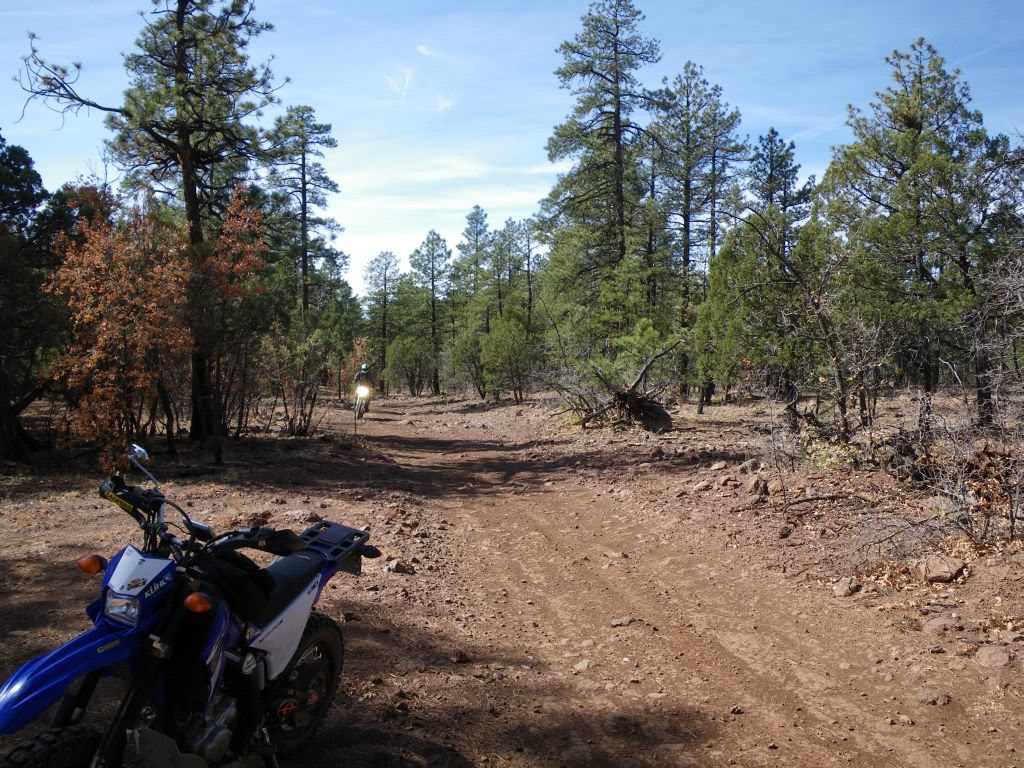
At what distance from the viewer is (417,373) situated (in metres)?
58.0

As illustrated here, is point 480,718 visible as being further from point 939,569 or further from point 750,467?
point 750,467

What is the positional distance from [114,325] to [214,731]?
9856 mm

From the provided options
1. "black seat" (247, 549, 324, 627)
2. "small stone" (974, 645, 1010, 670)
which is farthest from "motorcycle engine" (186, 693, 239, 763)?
"small stone" (974, 645, 1010, 670)

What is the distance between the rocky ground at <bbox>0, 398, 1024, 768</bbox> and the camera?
156 inches

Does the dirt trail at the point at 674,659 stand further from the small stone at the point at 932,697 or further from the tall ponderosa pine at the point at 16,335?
the tall ponderosa pine at the point at 16,335

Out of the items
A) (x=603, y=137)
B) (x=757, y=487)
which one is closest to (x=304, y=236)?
(x=603, y=137)

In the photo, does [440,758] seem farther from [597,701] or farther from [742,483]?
[742,483]

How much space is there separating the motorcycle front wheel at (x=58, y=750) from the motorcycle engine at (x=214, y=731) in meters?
0.41

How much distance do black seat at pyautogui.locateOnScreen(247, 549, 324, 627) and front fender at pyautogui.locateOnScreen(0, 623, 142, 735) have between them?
602 mm

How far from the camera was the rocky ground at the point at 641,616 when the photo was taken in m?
3.96

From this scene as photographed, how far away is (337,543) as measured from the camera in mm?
3848

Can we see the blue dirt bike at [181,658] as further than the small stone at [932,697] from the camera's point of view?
No

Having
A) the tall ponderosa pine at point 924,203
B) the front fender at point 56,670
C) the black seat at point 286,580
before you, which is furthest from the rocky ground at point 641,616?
the tall ponderosa pine at point 924,203

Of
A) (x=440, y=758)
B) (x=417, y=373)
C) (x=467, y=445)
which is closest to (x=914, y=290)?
(x=467, y=445)
